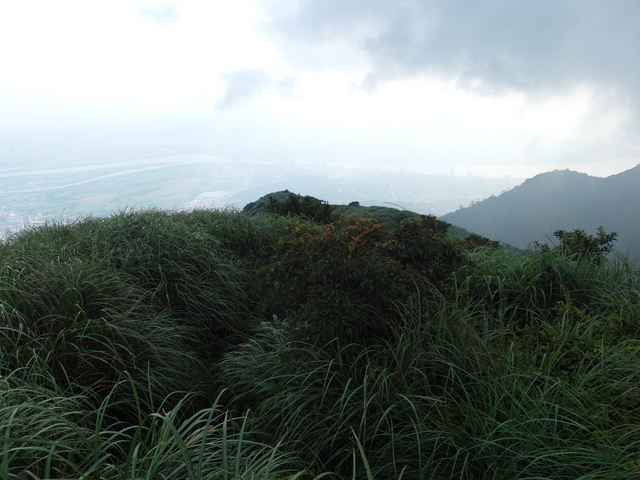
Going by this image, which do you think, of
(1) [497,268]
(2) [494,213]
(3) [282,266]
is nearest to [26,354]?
(3) [282,266]

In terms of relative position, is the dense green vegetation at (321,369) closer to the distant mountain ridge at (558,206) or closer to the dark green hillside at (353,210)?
the dark green hillside at (353,210)

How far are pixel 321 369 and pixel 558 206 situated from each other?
56.9ft

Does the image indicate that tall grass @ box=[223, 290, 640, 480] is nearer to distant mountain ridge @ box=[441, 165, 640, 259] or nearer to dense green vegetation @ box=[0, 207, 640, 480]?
dense green vegetation @ box=[0, 207, 640, 480]

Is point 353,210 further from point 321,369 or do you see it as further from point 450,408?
point 450,408

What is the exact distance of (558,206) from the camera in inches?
655

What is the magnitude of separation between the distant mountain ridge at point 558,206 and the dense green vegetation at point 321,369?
785 cm

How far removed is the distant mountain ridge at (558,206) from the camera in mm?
12984

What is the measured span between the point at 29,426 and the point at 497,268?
13.5 feet

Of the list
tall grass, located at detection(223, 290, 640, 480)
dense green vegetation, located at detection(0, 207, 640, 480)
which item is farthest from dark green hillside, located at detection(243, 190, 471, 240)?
tall grass, located at detection(223, 290, 640, 480)

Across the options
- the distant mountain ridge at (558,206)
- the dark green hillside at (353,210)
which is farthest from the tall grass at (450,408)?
the distant mountain ridge at (558,206)

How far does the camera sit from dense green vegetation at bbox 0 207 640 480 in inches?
68.1

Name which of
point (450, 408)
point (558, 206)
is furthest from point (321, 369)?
point (558, 206)

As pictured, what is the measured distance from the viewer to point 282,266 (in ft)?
9.41

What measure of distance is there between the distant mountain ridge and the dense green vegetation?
25.8 feet
